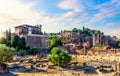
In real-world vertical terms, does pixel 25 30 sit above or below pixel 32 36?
above

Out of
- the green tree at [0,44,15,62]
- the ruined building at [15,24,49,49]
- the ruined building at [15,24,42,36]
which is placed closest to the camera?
the green tree at [0,44,15,62]

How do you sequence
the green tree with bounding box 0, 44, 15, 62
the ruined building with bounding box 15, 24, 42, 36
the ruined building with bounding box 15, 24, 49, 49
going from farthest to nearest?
the ruined building with bounding box 15, 24, 42, 36 → the ruined building with bounding box 15, 24, 49, 49 → the green tree with bounding box 0, 44, 15, 62

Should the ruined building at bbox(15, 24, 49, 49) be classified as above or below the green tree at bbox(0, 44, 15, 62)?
above

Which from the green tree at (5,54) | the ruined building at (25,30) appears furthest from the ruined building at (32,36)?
the green tree at (5,54)

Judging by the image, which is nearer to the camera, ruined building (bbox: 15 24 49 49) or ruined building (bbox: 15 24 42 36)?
ruined building (bbox: 15 24 49 49)

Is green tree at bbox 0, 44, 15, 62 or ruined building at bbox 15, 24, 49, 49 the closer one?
green tree at bbox 0, 44, 15, 62

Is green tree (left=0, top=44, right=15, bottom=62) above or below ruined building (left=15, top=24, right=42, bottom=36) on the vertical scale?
below

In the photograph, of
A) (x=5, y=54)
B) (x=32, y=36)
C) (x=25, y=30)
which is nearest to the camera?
(x=5, y=54)

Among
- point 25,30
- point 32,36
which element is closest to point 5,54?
point 32,36

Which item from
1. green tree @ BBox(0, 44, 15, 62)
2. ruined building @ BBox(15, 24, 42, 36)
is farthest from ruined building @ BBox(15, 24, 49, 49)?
green tree @ BBox(0, 44, 15, 62)

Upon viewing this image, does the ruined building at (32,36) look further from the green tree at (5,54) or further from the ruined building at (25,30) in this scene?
the green tree at (5,54)

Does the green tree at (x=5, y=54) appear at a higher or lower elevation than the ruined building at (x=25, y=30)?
lower

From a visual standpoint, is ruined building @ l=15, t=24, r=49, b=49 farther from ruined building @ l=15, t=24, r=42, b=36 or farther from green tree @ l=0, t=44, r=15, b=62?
green tree @ l=0, t=44, r=15, b=62

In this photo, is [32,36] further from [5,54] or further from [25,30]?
[5,54]
